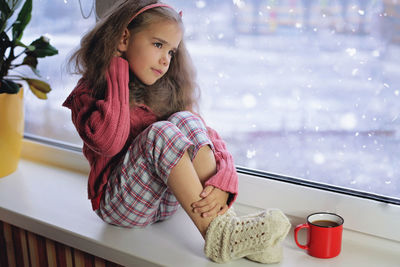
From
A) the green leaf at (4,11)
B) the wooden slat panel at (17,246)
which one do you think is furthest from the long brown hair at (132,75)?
the wooden slat panel at (17,246)

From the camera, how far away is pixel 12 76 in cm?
152

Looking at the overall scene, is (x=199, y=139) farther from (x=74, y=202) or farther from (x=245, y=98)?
(x=74, y=202)

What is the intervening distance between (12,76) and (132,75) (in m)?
0.54

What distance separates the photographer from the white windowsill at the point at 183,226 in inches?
42.1

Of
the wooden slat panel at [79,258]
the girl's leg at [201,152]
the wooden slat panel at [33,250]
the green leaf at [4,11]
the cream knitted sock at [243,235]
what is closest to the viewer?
the cream knitted sock at [243,235]

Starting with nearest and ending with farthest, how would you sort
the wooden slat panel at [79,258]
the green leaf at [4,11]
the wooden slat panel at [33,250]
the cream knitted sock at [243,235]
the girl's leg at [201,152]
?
the cream knitted sock at [243,235] → the girl's leg at [201,152] → the wooden slat panel at [79,258] → the wooden slat panel at [33,250] → the green leaf at [4,11]

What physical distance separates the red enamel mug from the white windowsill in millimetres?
19

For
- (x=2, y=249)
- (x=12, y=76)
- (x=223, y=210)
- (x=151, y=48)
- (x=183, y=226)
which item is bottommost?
(x=2, y=249)

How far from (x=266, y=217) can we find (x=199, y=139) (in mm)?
Answer: 246

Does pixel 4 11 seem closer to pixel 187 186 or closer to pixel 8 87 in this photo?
pixel 8 87

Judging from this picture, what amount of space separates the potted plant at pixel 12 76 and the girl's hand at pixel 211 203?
758mm

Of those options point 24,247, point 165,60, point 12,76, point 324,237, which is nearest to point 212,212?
point 324,237

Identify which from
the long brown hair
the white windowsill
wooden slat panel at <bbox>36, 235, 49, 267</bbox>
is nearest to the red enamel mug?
the white windowsill

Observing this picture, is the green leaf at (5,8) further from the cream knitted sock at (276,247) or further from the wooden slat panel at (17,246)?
the cream knitted sock at (276,247)
